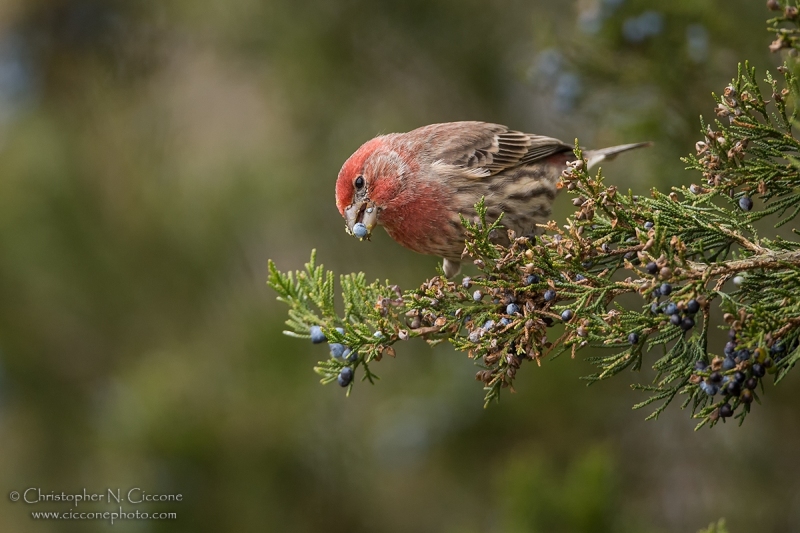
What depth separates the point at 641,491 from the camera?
632cm

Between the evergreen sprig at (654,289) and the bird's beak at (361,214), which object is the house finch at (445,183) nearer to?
the bird's beak at (361,214)

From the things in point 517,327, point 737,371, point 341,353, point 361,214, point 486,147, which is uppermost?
point 486,147

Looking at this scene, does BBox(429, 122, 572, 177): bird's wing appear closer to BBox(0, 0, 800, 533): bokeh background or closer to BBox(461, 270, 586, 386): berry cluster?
BBox(0, 0, 800, 533): bokeh background

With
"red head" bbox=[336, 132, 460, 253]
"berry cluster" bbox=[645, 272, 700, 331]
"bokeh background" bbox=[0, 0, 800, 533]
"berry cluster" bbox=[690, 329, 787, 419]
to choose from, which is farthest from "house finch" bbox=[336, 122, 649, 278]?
Result: "berry cluster" bbox=[690, 329, 787, 419]

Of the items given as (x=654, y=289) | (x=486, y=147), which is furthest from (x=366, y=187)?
(x=654, y=289)

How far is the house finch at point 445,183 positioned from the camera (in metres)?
4.24

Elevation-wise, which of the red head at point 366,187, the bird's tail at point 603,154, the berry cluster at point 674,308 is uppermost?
the bird's tail at point 603,154

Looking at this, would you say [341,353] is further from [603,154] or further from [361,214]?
[603,154]

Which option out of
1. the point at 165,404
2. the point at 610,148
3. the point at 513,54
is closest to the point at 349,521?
the point at 165,404

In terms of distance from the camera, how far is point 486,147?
475 centimetres

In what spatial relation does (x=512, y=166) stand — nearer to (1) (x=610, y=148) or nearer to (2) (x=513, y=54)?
(1) (x=610, y=148)

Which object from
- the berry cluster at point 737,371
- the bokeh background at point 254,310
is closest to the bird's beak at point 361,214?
the bokeh background at point 254,310

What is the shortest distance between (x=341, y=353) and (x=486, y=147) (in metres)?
2.23

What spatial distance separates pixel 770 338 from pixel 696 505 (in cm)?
476
